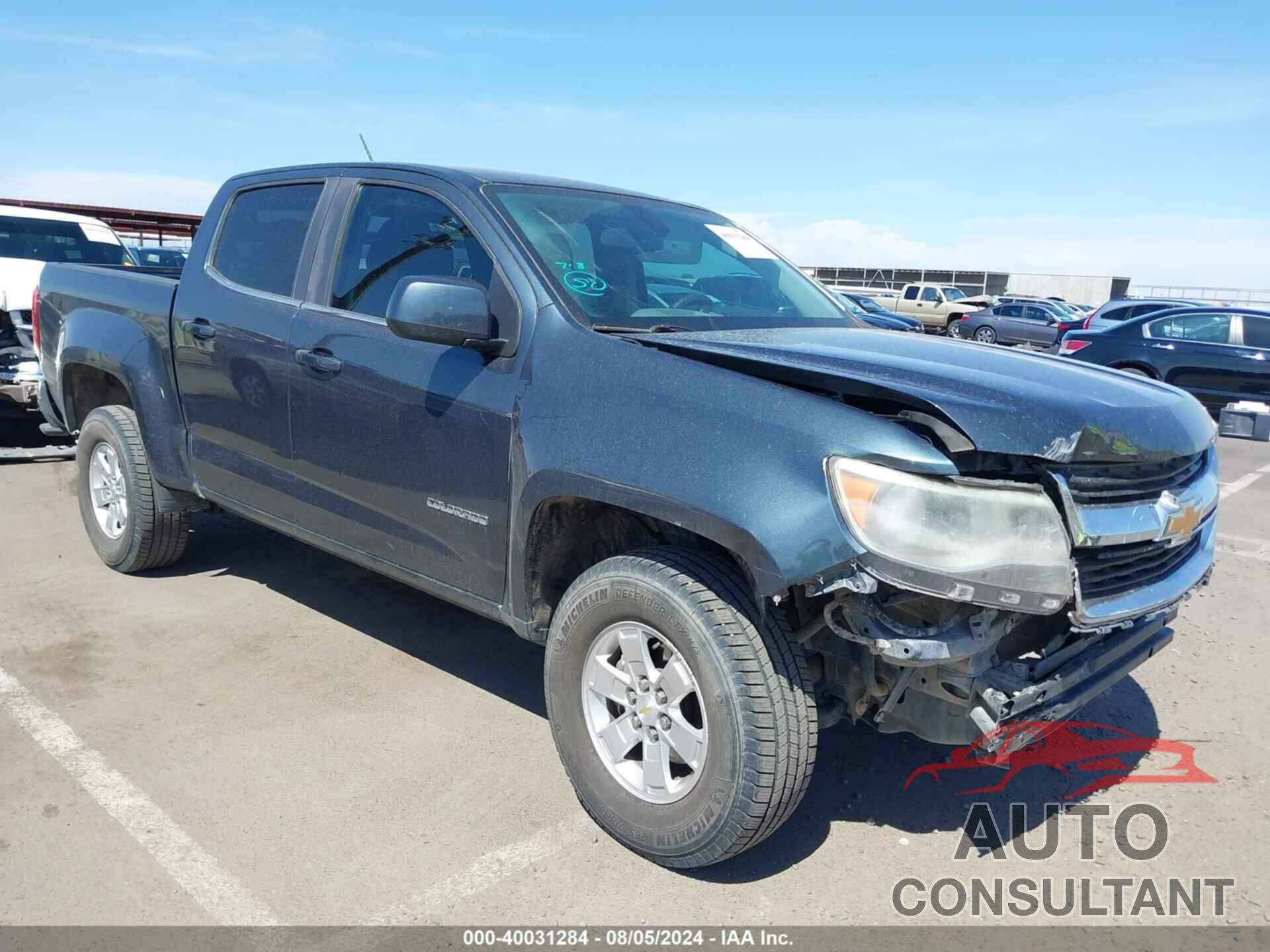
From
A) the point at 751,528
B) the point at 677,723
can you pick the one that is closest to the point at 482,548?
the point at 677,723

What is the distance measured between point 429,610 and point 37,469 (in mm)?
4625

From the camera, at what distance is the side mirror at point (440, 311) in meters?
3.01

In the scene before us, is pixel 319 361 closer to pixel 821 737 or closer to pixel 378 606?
pixel 378 606

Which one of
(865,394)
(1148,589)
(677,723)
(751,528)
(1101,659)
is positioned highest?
(865,394)

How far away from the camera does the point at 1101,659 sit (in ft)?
9.04

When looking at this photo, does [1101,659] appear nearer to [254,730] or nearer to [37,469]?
[254,730]

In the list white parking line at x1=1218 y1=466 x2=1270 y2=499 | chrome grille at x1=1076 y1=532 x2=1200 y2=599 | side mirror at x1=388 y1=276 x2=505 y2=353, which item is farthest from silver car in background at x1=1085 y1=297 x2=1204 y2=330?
side mirror at x1=388 y1=276 x2=505 y2=353

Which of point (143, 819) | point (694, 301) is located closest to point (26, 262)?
point (143, 819)

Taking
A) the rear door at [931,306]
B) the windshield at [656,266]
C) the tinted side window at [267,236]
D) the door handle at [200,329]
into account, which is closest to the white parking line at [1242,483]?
the windshield at [656,266]

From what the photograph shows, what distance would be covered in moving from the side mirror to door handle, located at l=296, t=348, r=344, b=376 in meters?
0.61

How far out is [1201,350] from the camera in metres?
13.0

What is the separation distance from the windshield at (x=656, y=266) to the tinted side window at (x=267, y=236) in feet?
3.37

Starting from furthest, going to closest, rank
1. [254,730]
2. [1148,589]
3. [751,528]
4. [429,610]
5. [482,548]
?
[429,610], [254,730], [482,548], [1148,589], [751,528]

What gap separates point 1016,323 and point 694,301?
28185mm
